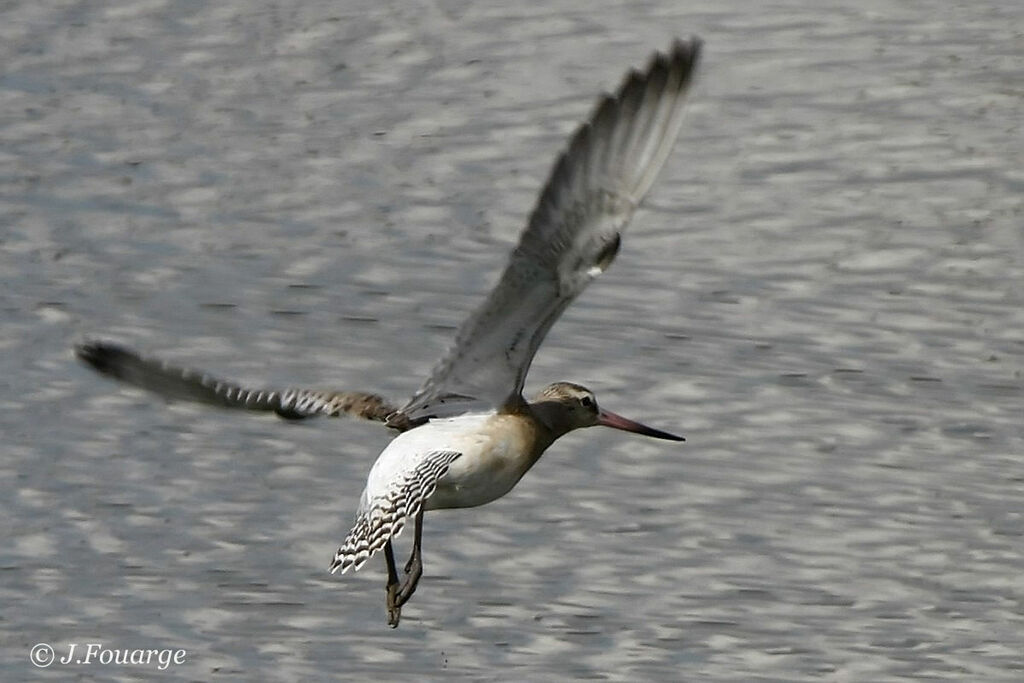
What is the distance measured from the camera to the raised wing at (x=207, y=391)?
8.39m

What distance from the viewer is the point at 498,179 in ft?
46.6

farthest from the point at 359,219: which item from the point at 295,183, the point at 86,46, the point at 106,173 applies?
the point at 86,46

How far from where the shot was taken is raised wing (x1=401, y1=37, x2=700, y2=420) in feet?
25.3

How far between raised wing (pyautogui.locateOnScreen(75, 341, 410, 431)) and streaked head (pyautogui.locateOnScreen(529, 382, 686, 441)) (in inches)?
27.5

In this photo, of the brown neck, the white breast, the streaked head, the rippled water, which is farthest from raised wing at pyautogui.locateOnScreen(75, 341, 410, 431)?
the rippled water

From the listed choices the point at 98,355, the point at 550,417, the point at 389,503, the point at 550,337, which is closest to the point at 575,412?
the point at 550,417

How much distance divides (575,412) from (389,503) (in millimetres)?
A: 1432

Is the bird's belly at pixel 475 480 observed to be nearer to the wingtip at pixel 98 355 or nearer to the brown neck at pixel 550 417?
the brown neck at pixel 550 417

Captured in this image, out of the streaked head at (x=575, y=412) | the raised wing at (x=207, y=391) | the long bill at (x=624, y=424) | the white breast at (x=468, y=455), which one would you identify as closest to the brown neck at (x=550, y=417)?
the streaked head at (x=575, y=412)

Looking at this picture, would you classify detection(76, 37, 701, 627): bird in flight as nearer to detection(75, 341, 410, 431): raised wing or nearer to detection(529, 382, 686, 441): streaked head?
detection(75, 341, 410, 431): raised wing

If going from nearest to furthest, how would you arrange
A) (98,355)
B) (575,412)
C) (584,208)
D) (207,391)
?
(584,208) → (207,391) → (98,355) → (575,412)

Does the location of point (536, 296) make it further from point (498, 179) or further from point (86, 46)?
point (86, 46)

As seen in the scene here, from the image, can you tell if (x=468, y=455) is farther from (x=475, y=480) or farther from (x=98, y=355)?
(x=98, y=355)

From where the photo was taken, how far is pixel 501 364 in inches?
338
